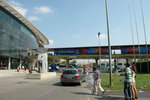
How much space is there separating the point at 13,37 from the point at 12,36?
2.28ft

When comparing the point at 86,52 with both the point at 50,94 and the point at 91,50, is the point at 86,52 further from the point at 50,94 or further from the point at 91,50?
the point at 50,94

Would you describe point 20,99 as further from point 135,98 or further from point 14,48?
point 14,48

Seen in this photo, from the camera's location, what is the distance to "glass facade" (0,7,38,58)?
3778 cm

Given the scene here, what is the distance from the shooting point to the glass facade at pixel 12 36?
37.8 meters

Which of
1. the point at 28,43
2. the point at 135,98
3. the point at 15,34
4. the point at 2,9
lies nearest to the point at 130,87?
the point at 135,98

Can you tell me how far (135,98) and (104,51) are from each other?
45534 millimetres

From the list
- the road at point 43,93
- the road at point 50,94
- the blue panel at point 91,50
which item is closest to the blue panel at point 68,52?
the blue panel at point 91,50

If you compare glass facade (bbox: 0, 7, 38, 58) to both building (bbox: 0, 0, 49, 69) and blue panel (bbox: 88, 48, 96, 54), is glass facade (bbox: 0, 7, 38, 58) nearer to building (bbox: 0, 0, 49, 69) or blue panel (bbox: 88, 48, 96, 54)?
building (bbox: 0, 0, 49, 69)

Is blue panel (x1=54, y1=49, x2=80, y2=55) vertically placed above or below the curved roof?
below

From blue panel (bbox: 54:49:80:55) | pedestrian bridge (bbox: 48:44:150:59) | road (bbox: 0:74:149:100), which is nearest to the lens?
road (bbox: 0:74:149:100)

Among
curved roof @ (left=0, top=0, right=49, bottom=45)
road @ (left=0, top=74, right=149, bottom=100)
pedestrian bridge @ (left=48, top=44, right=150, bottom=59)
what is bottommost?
road @ (left=0, top=74, right=149, bottom=100)

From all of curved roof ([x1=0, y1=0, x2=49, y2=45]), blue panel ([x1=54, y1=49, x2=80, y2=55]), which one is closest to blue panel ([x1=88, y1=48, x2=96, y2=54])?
blue panel ([x1=54, y1=49, x2=80, y2=55])

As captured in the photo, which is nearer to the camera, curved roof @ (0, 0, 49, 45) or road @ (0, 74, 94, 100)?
road @ (0, 74, 94, 100)

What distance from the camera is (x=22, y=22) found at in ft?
163
